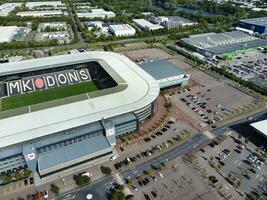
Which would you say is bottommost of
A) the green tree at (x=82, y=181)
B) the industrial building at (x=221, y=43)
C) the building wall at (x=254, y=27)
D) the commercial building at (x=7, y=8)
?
the building wall at (x=254, y=27)

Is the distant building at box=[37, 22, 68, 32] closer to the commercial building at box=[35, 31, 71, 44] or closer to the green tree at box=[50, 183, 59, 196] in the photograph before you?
the commercial building at box=[35, 31, 71, 44]

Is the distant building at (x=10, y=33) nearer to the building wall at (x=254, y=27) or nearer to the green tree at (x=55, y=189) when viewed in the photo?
the green tree at (x=55, y=189)

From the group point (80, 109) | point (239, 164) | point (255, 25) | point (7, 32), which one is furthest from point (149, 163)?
point (255, 25)

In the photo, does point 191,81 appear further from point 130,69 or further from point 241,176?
point 241,176

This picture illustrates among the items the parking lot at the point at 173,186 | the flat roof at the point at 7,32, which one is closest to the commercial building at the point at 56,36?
the flat roof at the point at 7,32

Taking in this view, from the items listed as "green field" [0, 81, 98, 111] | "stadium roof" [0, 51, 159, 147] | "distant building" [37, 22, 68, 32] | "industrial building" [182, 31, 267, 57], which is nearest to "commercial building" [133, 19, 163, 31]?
"industrial building" [182, 31, 267, 57]

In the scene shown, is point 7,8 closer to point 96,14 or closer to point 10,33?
point 10,33
